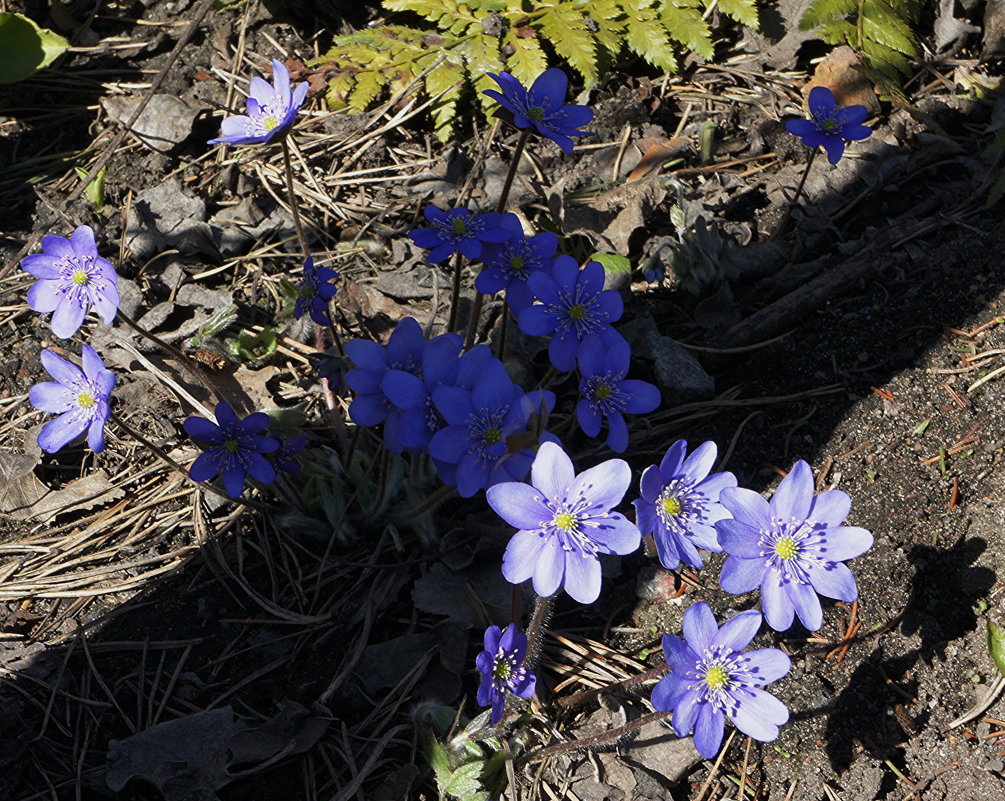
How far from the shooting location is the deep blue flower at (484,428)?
1977 millimetres

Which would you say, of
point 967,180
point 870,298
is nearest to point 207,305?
point 870,298

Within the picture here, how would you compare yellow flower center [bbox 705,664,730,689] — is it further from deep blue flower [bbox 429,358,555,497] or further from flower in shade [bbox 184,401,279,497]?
flower in shade [bbox 184,401,279,497]

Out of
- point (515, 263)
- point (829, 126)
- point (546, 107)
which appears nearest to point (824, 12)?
point (829, 126)

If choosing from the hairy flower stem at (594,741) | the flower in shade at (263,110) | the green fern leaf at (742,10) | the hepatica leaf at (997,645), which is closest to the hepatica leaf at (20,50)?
the flower in shade at (263,110)

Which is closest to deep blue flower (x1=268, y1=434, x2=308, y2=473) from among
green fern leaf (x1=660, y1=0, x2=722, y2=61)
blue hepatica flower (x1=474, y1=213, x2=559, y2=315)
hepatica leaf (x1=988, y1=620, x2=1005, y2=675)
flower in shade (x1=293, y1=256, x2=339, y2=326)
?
flower in shade (x1=293, y1=256, x2=339, y2=326)

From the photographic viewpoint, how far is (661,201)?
3330mm

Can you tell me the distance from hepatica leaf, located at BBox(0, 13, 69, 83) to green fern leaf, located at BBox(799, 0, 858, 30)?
2927 millimetres

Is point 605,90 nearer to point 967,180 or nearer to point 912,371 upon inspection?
point 967,180

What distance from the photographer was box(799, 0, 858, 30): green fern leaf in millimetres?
3484

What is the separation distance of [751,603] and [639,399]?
0.67 meters

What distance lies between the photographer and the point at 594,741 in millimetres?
2066

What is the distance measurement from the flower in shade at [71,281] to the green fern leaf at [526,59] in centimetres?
177

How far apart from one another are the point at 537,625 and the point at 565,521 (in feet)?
1.12

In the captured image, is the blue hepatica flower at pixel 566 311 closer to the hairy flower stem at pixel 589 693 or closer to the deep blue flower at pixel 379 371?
the deep blue flower at pixel 379 371
